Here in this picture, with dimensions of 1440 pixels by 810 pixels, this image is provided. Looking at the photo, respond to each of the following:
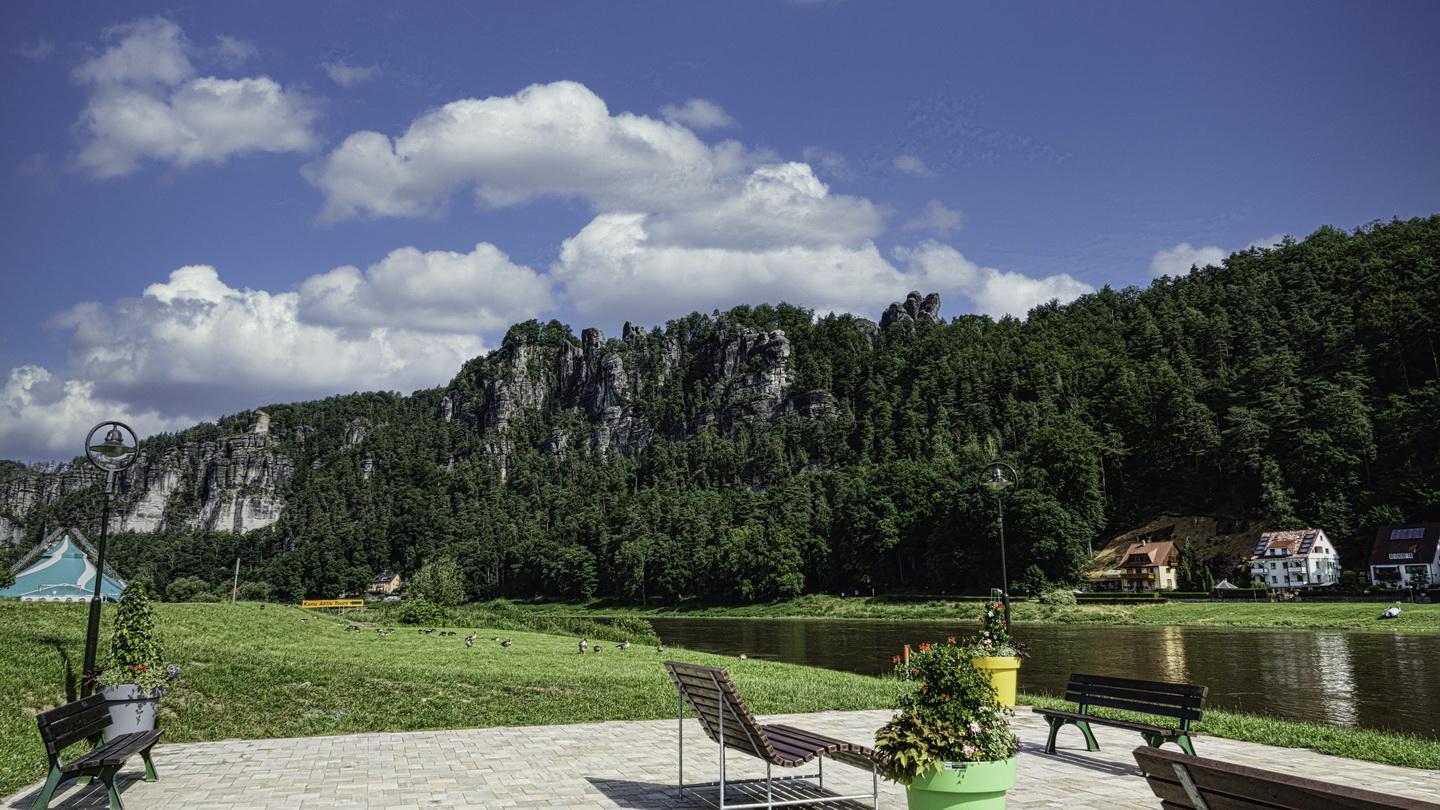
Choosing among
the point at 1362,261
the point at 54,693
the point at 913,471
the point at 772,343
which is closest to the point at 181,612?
the point at 54,693


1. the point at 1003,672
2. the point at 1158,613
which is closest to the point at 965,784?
the point at 1003,672

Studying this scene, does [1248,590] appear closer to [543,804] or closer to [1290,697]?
[1290,697]

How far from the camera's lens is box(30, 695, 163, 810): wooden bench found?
20.1 feet

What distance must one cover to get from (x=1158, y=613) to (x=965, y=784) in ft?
177

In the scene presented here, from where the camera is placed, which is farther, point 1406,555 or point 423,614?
point 1406,555

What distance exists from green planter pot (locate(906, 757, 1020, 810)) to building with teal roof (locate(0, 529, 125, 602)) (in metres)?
39.5

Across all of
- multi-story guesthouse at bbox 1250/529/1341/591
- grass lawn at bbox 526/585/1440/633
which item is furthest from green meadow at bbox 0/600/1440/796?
multi-story guesthouse at bbox 1250/529/1341/591

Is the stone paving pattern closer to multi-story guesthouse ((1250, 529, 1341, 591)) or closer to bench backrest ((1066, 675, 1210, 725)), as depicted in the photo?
bench backrest ((1066, 675, 1210, 725))

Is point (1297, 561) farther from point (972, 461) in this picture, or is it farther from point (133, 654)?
point (133, 654)

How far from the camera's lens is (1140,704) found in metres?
8.62

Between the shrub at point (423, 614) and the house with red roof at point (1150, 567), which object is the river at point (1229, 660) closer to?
the shrub at point (423, 614)

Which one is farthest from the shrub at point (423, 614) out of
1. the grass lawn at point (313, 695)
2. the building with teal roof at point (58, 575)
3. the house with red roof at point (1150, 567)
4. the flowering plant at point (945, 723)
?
the house with red roof at point (1150, 567)

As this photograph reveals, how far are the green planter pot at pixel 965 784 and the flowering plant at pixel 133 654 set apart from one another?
25.4 feet

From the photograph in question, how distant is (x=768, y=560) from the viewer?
267 ft
